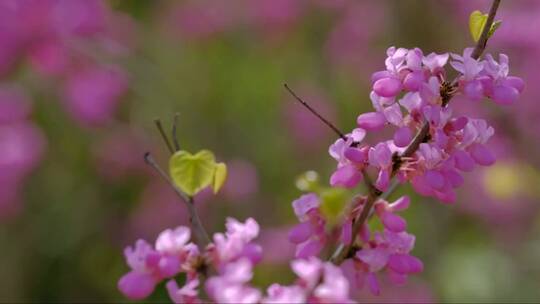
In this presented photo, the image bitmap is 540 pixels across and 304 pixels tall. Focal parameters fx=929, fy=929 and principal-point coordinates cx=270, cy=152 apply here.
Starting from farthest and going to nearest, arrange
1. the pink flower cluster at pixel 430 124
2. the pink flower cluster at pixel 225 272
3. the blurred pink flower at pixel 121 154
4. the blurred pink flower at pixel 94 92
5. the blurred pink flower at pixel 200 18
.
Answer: the blurred pink flower at pixel 200 18
the blurred pink flower at pixel 121 154
the blurred pink flower at pixel 94 92
the pink flower cluster at pixel 430 124
the pink flower cluster at pixel 225 272

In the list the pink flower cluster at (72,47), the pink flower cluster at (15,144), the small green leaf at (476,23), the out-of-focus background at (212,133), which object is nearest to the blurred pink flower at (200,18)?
the out-of-focus background at (212,133)

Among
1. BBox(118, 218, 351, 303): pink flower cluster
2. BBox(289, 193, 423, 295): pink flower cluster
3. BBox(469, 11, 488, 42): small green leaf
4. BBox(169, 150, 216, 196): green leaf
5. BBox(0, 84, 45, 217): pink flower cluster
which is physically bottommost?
BBox(0, 84, 45, 217): pink flower cluster

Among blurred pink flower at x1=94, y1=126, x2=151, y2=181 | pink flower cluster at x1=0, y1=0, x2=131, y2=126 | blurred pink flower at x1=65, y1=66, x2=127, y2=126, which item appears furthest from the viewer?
blurred pink flower at x1=94, y1=126, x2=151, y2=181

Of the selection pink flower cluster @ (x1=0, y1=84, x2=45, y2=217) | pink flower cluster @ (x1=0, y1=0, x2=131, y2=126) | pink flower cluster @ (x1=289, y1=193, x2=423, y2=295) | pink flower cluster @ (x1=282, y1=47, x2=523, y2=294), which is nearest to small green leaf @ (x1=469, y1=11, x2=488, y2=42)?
pink flower cluster @ (x1=282, y1=47, x2=523, y2=294)

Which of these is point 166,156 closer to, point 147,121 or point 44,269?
point 147,121

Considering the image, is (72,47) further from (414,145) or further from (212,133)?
(414,145)

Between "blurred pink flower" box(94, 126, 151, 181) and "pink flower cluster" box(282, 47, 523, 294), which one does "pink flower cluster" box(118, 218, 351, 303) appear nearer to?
"pink flower cluster" box(282, 47, 523, 294)

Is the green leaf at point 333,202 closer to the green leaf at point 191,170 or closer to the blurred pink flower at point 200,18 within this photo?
the green leaf at point 191,170

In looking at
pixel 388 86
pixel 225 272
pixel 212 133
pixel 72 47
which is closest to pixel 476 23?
pixel 388 86
